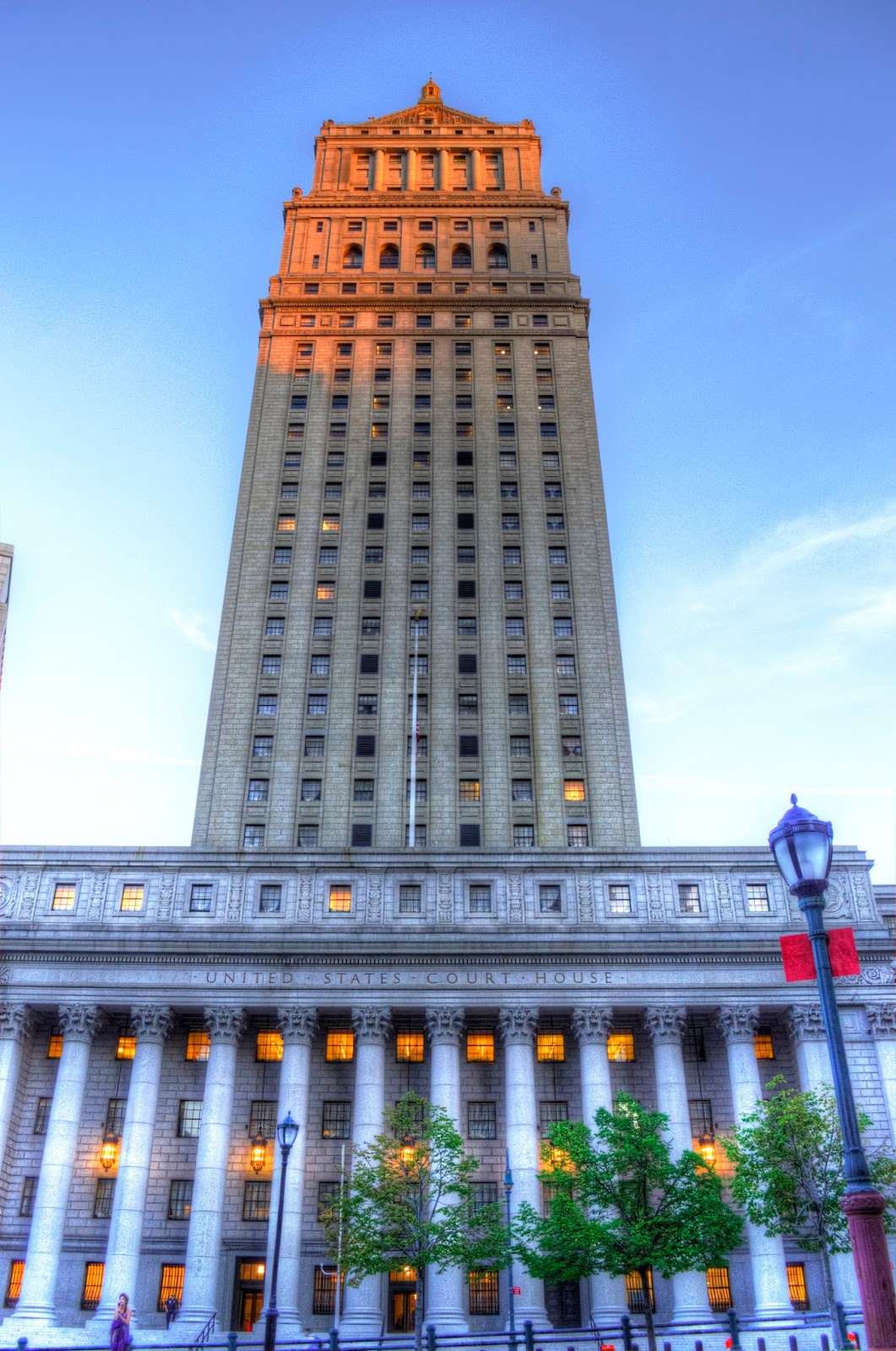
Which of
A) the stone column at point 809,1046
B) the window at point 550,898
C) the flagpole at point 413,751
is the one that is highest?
the flagpole at point 413,751

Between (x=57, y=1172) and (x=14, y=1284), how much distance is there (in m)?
5.60

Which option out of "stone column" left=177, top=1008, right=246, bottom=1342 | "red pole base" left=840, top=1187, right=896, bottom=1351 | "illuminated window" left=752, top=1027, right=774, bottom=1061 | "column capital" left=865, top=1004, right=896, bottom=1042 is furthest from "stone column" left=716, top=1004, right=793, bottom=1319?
"red pole base" left=840, top=1187, right=896, bottom=1351

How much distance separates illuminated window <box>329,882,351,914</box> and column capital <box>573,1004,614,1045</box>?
471 inches

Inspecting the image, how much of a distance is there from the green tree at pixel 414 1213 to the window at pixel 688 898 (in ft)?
53.1

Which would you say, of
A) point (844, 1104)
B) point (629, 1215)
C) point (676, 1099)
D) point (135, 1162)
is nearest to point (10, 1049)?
point (135, 1162)

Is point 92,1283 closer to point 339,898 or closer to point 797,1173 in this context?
point 339,898

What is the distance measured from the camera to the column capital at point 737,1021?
2085 inches

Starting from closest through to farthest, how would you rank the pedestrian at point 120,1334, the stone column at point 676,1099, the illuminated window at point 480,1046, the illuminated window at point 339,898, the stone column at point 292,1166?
the pedestrian at point 120,1334, the stone column at point 292,1166, the stone column at point 676,1099, the illuminated window at point 480,1046, the illuminated window at point 339,898

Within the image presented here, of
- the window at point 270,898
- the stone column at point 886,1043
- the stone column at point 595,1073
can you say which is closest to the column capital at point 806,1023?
the stone column at point 886,1043

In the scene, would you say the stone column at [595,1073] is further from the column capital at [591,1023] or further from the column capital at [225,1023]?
the column capital at [225,1023]

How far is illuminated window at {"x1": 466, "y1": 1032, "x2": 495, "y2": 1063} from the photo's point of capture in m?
55.1

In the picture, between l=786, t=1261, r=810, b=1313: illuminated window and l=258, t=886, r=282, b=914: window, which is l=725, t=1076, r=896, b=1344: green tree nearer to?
l=786, t=1261, r=810, b=1313: illuminated window

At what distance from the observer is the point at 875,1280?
13570 millimetres

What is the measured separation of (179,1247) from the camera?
50.9 meters
